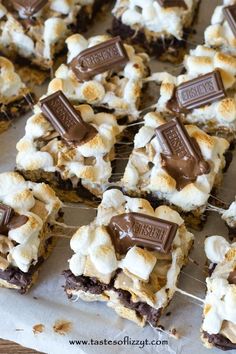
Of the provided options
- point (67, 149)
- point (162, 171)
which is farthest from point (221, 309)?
point (67, 149)

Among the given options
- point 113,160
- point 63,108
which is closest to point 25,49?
point 63,108

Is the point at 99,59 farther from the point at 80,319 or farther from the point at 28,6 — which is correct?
the point at 80,319

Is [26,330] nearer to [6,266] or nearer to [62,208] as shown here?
[6,266]

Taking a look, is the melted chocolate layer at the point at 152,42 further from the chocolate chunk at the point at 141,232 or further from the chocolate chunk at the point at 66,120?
the chocolate chunk at the point at 141,232

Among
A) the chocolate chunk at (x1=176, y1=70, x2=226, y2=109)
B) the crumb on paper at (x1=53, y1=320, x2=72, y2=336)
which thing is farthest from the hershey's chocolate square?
the crumb on paper at (x1=53, y1=320, x2=72, y2=336)

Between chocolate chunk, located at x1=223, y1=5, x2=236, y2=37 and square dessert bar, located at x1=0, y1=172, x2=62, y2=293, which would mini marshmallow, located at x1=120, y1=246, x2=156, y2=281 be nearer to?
square dessert bar, located at x1=0, y1=172, x2=62, y2=293

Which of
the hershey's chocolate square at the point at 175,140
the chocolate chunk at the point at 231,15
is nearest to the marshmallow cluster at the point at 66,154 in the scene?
the hershey's chocolate square at the point at 175,140
